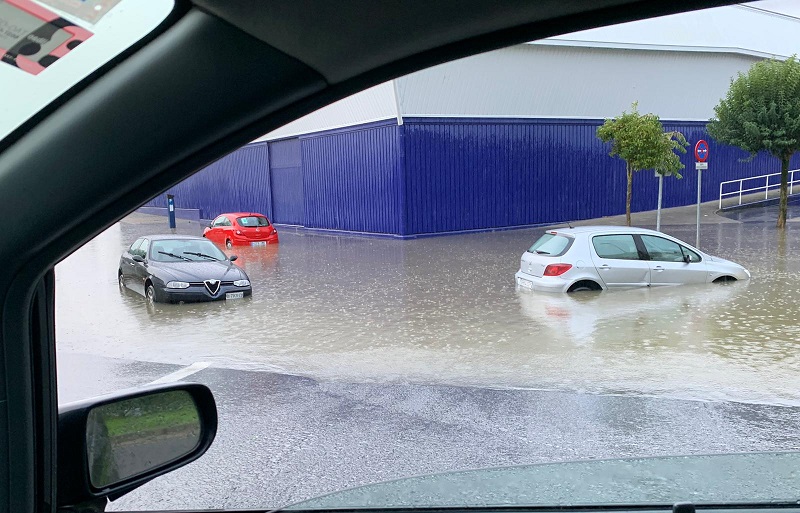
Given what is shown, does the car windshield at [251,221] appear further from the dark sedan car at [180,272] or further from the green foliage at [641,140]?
the green foliage at [641,140]

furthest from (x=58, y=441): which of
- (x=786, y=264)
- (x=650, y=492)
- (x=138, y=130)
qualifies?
(x=786, y=264)

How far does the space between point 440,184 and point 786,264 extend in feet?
36.0

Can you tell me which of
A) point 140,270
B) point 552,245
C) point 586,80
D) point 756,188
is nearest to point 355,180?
point 586,80

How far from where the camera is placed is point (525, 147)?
24.6 m

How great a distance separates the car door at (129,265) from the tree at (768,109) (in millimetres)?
18578

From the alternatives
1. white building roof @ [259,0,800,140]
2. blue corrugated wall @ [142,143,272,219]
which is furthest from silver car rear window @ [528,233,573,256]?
blue corrugated wall @ [142,143,272,219]

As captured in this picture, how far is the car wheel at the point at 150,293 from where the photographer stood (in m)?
12.8

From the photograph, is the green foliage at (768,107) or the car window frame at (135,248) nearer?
the car window frame at (135,248)

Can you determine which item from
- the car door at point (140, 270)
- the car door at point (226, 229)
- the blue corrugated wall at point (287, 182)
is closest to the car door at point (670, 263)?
the car door at point (140, 270)

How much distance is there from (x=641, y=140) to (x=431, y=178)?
6.51m

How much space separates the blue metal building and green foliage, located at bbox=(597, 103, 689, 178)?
1.15 meters

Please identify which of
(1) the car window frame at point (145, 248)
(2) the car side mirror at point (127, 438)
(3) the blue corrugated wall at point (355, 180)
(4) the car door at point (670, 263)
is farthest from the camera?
(3) the blue corrugated wall at point (355, 180)

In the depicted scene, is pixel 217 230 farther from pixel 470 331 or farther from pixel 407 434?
pixel 407 434

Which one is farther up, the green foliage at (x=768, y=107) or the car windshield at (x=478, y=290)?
the green foliage at (x=768, y=107)
